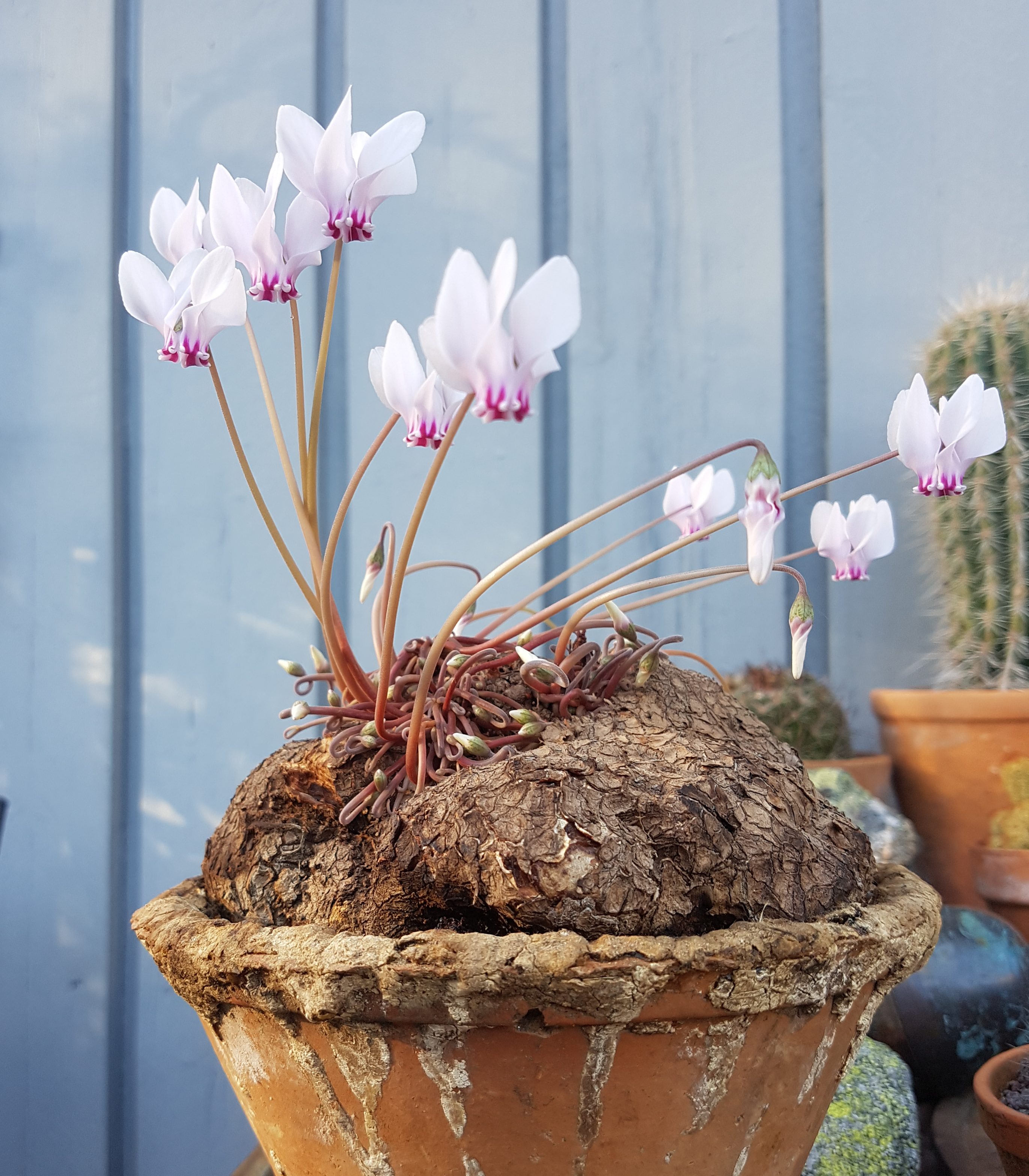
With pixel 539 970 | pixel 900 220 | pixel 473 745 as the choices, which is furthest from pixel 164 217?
pixel 900 220

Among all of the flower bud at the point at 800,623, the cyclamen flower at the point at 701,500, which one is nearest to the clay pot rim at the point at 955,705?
the cyclamen flower at the point at 701,500

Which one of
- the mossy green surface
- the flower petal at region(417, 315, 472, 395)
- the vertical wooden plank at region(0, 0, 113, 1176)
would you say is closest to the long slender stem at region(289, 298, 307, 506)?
the flower petal at region(417, 315, 472, 395)

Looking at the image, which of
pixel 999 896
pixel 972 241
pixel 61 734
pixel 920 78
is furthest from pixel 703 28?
pixel 61 734

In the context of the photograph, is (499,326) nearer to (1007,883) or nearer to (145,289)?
(145,289)

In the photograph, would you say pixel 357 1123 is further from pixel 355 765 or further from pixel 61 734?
pixel 61 734

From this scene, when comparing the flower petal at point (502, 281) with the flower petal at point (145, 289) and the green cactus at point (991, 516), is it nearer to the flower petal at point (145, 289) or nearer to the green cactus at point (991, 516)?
the flower petal at point (145, 289)

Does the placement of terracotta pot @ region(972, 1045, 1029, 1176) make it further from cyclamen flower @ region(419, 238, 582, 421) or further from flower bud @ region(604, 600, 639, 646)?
cyclamen flower @ region(419, 238, 582, 421)
